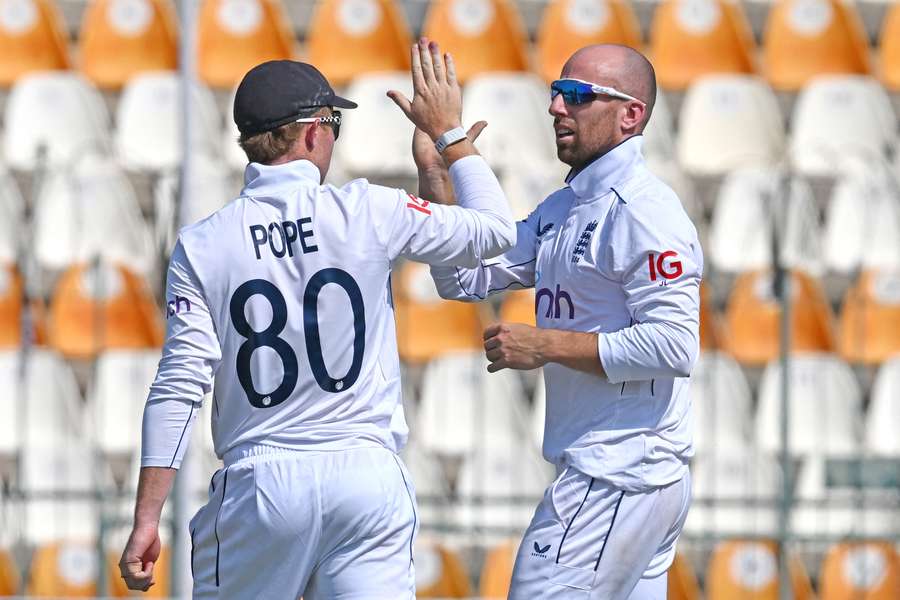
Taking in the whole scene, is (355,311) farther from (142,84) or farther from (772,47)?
(772,47)

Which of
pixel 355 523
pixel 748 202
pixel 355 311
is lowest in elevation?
pixel 355 523

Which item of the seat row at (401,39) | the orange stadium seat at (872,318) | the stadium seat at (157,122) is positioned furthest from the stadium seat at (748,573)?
the stadium seat at (157,122)

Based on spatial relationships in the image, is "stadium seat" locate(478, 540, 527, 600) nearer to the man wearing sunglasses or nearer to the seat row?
the seat row

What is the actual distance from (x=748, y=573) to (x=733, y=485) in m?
0.73

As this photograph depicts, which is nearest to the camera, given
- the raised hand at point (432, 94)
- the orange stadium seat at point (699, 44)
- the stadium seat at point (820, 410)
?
the raised hand at point (432, 94)

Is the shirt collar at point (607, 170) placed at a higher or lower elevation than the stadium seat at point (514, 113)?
lower

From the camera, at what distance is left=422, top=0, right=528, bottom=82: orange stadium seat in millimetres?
11023

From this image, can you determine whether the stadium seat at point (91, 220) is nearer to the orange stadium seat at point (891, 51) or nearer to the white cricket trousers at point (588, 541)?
the orange stadium seat at point (891, 51)

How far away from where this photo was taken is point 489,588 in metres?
8.35

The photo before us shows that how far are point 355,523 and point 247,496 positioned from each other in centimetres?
24

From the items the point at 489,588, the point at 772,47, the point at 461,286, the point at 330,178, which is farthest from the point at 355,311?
the point at 772,47

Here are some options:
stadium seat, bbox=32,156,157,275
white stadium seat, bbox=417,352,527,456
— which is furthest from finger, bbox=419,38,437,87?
stadium seat, bbox=32,156,157,275

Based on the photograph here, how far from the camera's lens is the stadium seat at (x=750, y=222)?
9.91 meters

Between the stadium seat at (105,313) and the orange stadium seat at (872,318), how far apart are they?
12.9ft
